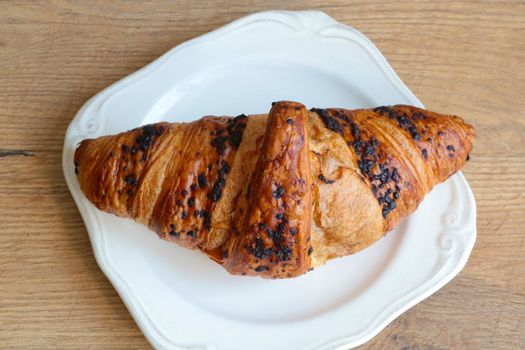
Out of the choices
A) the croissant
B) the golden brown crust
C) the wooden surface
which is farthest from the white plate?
the golden brown crust

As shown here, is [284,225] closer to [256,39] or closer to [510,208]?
[256,39]

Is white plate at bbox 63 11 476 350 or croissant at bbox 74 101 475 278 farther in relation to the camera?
white plate at bbox 63 11 476 350

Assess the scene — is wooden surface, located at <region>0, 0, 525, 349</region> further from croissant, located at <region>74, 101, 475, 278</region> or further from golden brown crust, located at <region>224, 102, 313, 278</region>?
golden brown crust, located at <region>224, 102, 313, 278</region>

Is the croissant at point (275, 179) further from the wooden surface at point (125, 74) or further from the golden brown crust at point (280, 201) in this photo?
the wooden surface at point (125, 74)

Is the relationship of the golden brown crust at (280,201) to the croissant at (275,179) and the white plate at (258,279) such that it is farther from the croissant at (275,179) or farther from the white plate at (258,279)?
the white plate at (258,279)

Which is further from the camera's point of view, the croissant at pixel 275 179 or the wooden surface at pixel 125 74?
the wooden surface at pixel 125 74

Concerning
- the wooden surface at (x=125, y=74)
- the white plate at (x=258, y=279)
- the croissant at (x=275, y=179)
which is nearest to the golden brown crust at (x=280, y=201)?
the croissant at (x=275, y=179)
